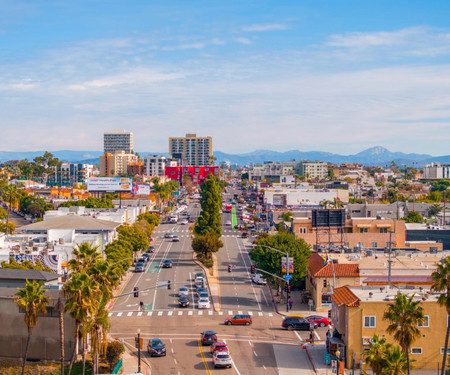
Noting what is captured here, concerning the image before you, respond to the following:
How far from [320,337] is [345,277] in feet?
39.5

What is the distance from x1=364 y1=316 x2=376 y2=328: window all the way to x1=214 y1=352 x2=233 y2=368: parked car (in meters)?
11.9

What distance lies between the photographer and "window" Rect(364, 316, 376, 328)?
181ft

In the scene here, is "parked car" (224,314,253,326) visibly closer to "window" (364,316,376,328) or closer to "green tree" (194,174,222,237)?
"window" (364,316,376,328)

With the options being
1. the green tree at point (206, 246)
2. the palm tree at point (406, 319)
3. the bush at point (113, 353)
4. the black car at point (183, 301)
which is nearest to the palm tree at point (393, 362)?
the palm tree at point (406, 319)

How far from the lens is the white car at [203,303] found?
75.9 m

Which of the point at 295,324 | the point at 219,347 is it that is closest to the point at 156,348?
the point at 219,347

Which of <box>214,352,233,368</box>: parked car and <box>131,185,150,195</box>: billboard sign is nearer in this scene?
<box>214,352,233,368</box>: parked car

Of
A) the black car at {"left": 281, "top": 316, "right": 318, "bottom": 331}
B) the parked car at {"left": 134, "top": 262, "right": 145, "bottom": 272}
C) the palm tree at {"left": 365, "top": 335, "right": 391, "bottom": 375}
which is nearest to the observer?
the palm tree at {"left": 365, "top": 335, "right": 391, "bottom": 375}

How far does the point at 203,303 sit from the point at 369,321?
2575 centimetres

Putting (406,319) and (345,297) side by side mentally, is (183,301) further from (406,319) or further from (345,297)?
(406,319)

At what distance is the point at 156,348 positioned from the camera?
182ft

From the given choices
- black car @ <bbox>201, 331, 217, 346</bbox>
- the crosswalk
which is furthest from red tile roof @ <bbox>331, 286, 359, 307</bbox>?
the crosswalk

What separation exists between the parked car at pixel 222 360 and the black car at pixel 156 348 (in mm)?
5402

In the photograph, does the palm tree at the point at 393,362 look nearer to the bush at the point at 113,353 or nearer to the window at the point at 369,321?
the window at the point at 369,321
